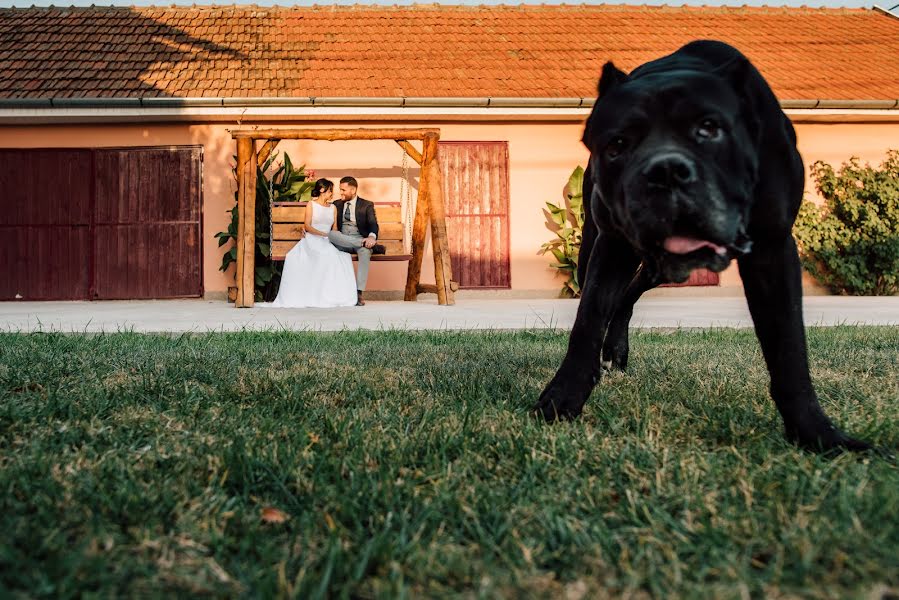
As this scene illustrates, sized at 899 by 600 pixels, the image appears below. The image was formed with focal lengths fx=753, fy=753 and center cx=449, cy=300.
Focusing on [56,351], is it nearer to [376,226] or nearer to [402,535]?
[402,535]

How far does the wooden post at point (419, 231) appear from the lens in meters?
10.0

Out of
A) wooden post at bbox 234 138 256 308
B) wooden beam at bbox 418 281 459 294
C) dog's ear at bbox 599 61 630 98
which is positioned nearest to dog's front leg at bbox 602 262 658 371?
dog's ear at bbox 599 61 630 98

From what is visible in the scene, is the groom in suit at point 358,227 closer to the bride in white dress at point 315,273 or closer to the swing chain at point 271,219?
the bride in white dress at point 315,273

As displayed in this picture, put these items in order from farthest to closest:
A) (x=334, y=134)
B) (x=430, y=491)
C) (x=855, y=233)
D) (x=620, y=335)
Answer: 1. (x=855, y=233)
2. (x=334, y=134)
3. (x=620, y=335)
4. (x=430, y=491)

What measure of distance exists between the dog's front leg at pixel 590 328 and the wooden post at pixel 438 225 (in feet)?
23.8

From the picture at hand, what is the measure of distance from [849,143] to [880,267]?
7.41 feet

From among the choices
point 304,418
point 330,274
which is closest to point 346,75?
point 330,274

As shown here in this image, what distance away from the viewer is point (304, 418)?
7.97 ft

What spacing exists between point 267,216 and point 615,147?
32.6ft

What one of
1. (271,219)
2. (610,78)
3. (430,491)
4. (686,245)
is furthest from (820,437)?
(271,219)

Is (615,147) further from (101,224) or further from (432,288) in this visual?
(101,224)

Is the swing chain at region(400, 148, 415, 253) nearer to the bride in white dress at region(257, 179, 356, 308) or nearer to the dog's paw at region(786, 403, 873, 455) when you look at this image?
the bride in white dress at region(257, 179, 356, 308)

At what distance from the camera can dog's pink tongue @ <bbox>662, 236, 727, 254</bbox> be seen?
196 cm

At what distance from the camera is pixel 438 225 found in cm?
972
